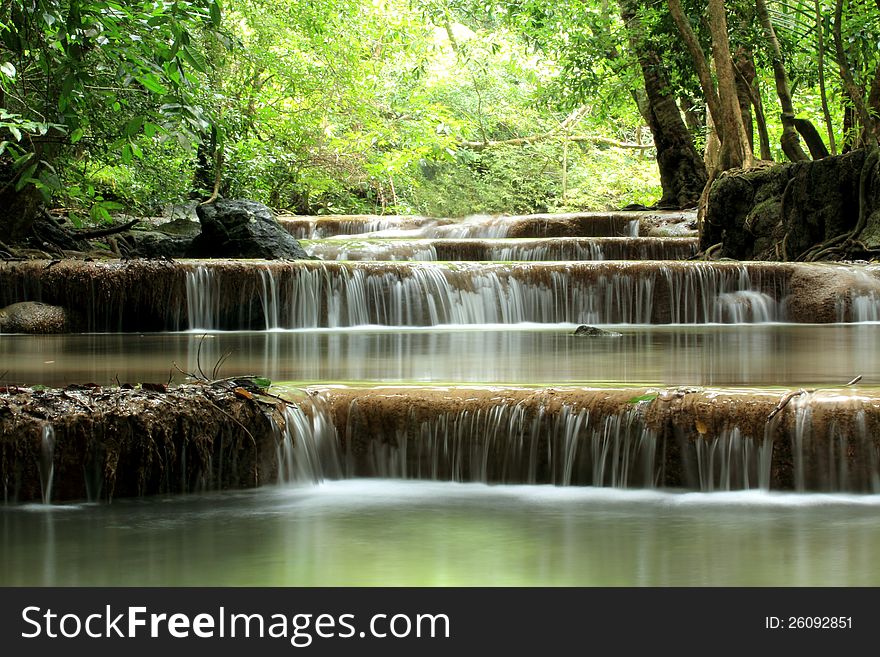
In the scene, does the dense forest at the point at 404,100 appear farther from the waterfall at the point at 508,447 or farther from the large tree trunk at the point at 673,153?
the waterfall at the point at 508,447

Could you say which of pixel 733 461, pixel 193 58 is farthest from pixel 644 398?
pixel 193 58

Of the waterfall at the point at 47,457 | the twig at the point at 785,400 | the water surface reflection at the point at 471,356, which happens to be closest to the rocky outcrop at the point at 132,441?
the waterfall at the point at 47,457

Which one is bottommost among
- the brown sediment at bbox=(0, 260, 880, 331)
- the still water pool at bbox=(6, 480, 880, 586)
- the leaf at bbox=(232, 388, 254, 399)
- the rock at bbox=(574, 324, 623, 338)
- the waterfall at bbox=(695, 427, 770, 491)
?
the still water pool at bbox=(6, 480, 880, 586)

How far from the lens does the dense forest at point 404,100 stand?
5461 mm

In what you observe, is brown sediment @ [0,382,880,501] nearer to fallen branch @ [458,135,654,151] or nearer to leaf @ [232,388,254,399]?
leaf @ [232,388,254,399]

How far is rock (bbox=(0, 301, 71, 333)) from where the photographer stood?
8875mm

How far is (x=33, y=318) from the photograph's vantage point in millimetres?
8945

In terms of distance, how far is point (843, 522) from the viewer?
3.31 m

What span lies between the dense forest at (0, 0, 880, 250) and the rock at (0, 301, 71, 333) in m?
1.05

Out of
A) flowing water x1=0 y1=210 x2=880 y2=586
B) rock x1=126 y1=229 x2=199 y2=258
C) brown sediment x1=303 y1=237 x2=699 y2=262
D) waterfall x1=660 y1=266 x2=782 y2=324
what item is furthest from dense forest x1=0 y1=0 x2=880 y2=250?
waterfall x1=660 y1=266 x2=782 y2=324

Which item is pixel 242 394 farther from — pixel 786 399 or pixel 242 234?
pixel 242 234

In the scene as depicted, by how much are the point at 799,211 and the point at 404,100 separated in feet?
44.6

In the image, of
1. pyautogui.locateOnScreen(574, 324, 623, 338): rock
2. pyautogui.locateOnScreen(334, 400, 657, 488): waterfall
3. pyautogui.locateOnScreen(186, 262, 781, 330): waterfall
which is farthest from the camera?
pyautogui.locateOnScreen(186, 262, 781, 330): waterfall

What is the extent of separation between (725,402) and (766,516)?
499 mm
